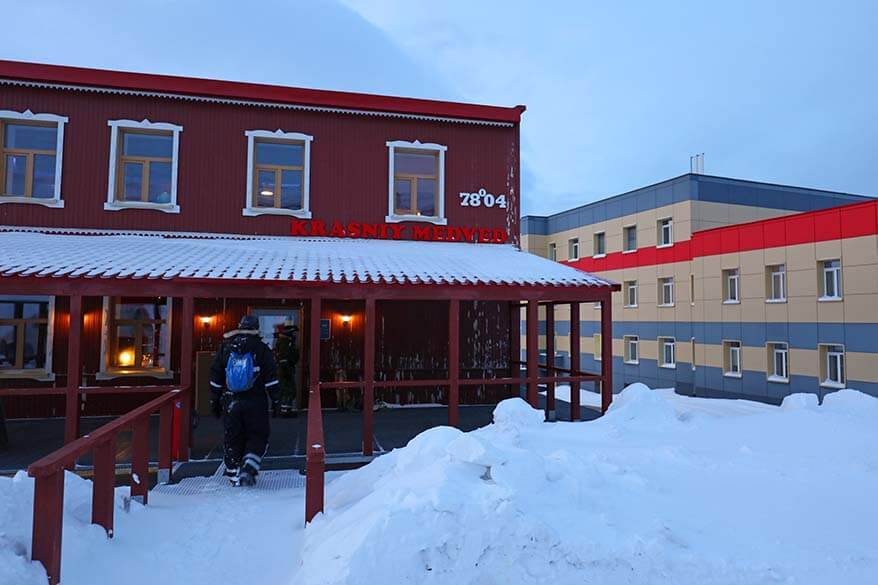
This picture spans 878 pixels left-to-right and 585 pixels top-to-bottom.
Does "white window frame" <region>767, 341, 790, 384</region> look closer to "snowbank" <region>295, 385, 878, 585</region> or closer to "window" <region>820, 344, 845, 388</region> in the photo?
"window" <region>820, 344, 845, 388</region>

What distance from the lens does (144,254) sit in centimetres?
931

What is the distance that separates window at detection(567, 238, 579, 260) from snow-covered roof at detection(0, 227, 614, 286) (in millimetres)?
22660

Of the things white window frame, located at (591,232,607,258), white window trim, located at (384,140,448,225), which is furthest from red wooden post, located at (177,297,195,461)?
white window frame, located at (591,232,607,258)

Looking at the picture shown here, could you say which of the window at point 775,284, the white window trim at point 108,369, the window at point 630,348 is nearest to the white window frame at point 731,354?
the window at point 775,284

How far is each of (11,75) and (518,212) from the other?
445 inches

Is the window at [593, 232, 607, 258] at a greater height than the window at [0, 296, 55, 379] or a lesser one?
greater

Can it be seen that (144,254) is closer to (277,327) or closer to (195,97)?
(277,327)

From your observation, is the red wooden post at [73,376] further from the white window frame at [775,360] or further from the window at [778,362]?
the window at [778,362]

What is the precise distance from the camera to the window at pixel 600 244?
31688 millimetres

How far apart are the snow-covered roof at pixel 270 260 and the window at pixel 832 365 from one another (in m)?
14.6

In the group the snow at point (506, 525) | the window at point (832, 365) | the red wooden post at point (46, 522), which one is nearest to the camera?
the red wooden post at point (46, 522)

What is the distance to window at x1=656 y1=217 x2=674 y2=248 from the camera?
27.1 meters

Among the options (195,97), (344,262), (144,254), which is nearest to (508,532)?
(344,262)

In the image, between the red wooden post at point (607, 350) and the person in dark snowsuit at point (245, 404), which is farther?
the red wooden post at point (607, 350)
